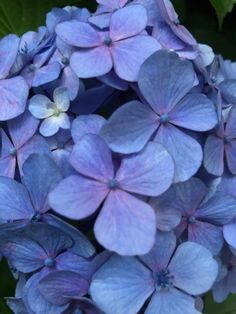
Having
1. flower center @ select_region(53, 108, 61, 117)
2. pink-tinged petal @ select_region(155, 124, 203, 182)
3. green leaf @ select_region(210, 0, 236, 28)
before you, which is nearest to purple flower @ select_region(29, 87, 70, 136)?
flower center @ select_region(53, 108, 61, 117)

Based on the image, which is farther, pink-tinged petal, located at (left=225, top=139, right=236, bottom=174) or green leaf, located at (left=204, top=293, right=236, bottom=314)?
green leaf, located at (left=204, top=293, right=236, bottom=314)

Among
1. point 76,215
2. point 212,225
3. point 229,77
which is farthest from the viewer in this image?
point 229,77

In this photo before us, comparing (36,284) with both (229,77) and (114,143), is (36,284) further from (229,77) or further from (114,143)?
(229,77)

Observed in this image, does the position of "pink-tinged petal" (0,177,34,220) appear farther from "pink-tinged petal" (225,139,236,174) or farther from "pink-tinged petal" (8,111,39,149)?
"pink-tinged petal" (225,139,236,174)

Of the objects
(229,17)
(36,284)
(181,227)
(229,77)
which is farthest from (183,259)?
(229,17)

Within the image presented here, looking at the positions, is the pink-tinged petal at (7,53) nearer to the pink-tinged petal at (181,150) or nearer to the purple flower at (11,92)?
the purple flower at (11,92)

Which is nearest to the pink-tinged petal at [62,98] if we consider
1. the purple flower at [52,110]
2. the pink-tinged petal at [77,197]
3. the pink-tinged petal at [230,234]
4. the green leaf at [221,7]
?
the purple flower at [52,110]

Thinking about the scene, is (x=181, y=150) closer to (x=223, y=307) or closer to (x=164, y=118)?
(x=164, y=118)
